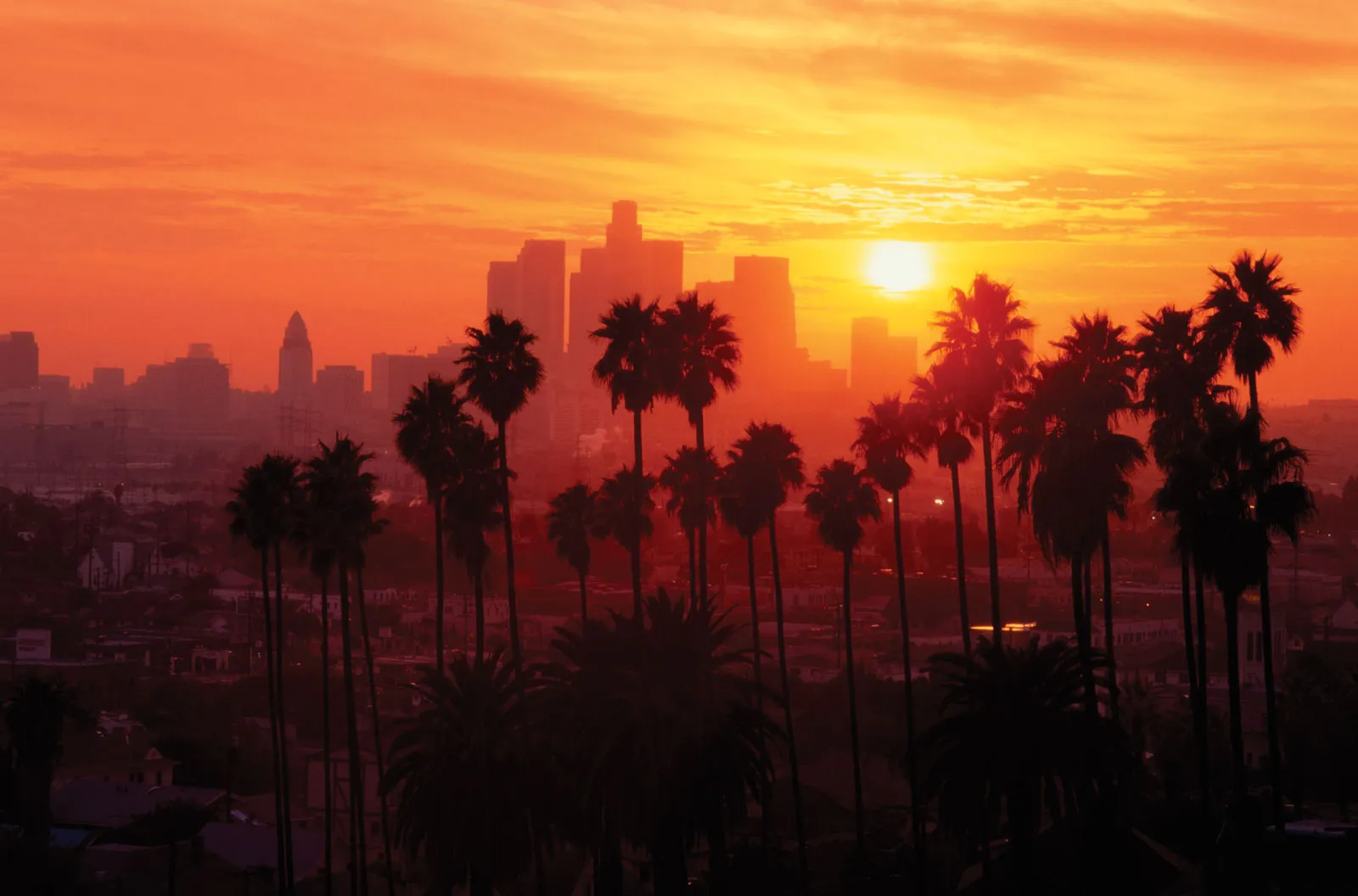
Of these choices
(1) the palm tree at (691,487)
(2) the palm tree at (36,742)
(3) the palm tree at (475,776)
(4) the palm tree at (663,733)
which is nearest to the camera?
(4) the palm tree at (663,733)

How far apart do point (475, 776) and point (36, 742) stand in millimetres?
23809

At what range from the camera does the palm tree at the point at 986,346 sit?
45625 mm

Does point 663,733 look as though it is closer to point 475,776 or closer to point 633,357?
point 475,776

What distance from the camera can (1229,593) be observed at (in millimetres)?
38594

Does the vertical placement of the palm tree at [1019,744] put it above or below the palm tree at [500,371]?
below

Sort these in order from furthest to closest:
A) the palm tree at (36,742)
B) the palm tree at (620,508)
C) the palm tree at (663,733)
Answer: the palm tree at (620,508) → the palm tree at (36,742) → the palm tree at (663,733)

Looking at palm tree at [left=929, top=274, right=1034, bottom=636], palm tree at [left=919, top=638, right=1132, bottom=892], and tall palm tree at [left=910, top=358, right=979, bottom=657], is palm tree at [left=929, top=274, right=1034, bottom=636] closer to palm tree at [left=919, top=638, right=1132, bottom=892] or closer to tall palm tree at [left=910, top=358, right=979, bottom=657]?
tall palm tree at [left=910, top=358, right=979, bottom=657]

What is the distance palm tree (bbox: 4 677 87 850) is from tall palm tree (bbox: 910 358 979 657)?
89.6 feet

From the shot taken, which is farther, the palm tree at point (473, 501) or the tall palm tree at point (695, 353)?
the palm tree at point (473, 501)

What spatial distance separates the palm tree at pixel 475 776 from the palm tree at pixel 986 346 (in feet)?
45.3

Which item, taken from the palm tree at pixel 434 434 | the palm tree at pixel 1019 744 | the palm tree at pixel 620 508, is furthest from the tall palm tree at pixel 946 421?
the palm tree at pixel 620 508

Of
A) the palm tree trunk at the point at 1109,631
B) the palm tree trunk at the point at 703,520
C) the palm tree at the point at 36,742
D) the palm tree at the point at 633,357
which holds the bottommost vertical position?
the palm tree at the point at 36,742

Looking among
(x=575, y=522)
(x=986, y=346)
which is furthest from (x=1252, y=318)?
(x=575, y=522)

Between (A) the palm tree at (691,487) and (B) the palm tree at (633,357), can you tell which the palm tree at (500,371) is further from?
(A) the palm tree at (691,487)
